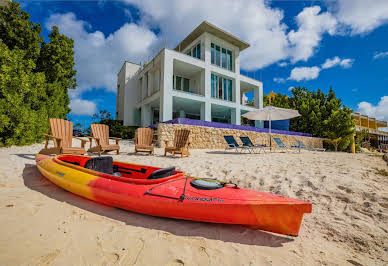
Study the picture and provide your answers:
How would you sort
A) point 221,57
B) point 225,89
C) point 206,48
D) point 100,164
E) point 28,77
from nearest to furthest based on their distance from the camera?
point 100,164 < point 28,77 < point 206,48 < point 221,57 < point 225,89

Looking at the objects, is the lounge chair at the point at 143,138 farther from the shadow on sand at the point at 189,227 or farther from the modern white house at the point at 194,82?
the modern white house at the point at 194,82

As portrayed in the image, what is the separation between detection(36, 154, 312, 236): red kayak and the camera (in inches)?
64.1

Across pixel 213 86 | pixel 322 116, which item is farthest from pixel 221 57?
pixel 322 116

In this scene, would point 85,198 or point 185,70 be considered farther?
point 185,70

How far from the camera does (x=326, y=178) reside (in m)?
3.04

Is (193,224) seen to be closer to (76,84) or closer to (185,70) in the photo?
(76,84)

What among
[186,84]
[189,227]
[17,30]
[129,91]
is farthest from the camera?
[129,91]

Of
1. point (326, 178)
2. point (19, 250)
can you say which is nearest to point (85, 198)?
point (19, 250)

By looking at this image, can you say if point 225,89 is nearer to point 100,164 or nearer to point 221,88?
point 221,88

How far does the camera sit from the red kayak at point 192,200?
1.63 meters

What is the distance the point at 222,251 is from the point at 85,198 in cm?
205

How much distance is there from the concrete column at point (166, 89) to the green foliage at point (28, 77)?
5379mm

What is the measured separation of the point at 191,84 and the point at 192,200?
1568cm

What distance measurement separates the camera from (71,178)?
239 centimetres
